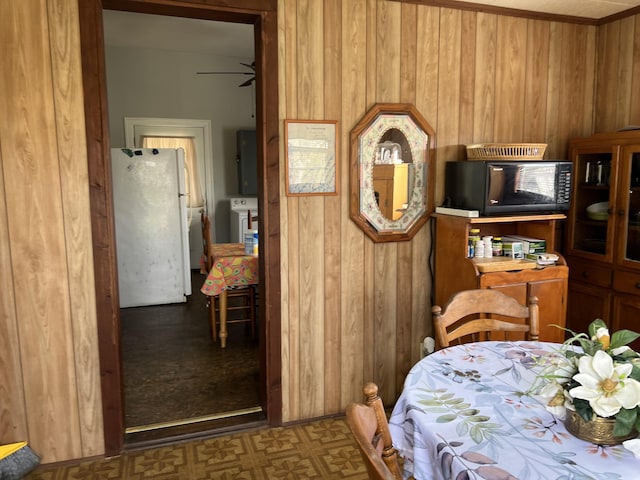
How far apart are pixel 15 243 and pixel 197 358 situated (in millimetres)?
1794

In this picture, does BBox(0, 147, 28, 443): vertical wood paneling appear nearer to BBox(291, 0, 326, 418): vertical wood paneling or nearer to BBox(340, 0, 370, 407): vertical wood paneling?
BBox(291, 0, 326, 418): vertical wood paneling

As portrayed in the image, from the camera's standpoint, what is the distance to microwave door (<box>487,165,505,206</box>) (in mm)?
2654

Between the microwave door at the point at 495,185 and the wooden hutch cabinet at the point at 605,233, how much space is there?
833mm

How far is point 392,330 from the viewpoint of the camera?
2.97 meters

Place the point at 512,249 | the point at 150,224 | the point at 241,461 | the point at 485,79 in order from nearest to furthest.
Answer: the point at 241,461, the point at 512,249, the point at 485,79, the point at 150,224

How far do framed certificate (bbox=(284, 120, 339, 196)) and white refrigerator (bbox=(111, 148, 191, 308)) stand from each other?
9.08 feet

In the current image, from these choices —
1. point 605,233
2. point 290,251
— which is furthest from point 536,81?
point 290,251

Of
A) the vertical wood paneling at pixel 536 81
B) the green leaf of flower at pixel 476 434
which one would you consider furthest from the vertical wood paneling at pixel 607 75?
the green leaf of flower at pixel 476 434

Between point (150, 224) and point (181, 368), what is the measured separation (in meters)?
1.97

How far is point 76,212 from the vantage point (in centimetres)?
235

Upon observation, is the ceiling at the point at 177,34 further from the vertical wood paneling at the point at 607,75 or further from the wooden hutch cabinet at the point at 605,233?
the wooden hutch cabinet at the point at 605,233

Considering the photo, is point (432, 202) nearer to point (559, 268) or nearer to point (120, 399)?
point (559, 268)

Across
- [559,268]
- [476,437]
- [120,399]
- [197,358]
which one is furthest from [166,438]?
[559,268]

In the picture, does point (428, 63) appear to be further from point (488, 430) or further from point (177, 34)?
point (177, 34)
